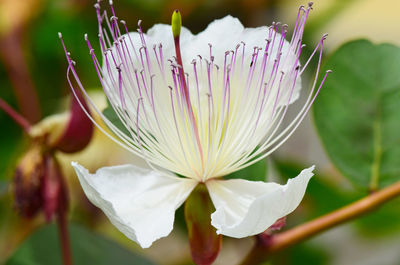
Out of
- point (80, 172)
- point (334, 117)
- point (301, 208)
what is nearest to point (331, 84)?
point (334, 117)

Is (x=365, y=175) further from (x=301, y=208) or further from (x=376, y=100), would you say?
(x=301, y=208)

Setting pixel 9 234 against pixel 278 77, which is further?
pixel 9 234

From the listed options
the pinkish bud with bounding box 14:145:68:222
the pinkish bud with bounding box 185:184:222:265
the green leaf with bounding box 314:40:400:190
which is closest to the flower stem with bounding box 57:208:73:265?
the pinkish bud with bounding box 14:145:68:222

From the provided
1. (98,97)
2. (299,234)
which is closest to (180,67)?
(299,234)

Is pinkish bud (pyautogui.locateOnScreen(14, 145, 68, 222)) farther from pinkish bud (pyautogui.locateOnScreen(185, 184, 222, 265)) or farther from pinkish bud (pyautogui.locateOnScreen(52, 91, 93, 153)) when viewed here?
pinkish bud (pyautogui.locateOnScreen(185, 184, 222, 265))

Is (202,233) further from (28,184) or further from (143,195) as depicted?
(28,184)

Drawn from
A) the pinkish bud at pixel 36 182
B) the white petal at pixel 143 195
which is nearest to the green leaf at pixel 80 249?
the pinkish bud at pixel 36 182
